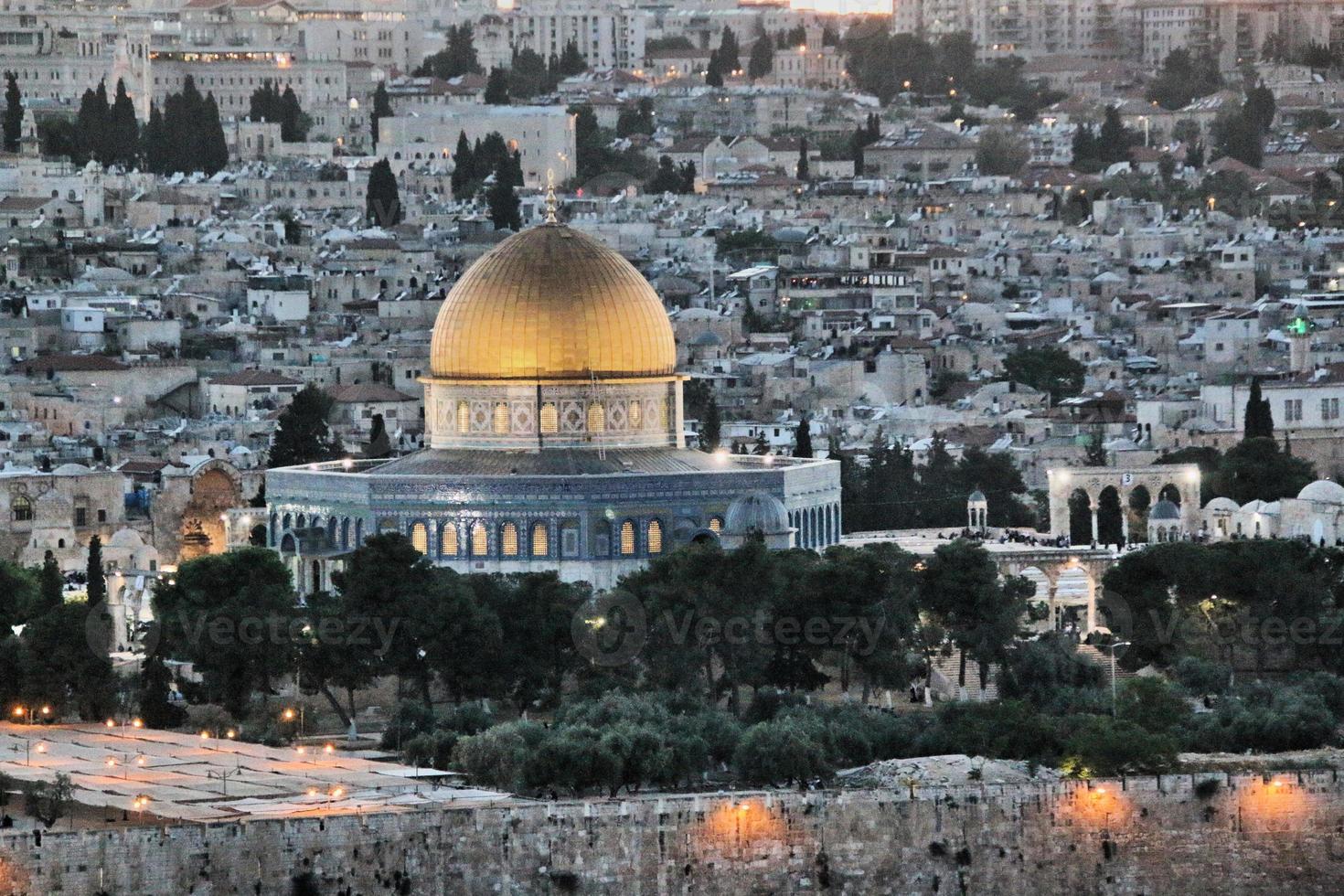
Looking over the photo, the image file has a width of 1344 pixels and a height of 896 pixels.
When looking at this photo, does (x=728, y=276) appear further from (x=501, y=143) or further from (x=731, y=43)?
(x=731, y=43)

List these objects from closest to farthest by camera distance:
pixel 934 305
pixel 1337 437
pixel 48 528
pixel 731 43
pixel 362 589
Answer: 1. pixel 362 589
2. pixel 48 528
3. pixel 1337 437
4. pixel 934 305
5. pixel 731 43

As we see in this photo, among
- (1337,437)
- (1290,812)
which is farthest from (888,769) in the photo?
(1337,437)

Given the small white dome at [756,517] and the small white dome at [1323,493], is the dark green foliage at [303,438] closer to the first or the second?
the small white dome at [756,517]

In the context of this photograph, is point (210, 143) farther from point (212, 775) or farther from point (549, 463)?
point (212, 775)

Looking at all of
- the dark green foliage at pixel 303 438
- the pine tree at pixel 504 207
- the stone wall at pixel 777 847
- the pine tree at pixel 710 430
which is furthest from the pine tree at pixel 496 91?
the stone wall at pixel 777 847

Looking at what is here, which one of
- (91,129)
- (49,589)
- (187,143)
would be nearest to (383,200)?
(91,129)

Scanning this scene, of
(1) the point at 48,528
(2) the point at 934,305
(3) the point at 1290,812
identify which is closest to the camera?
(3) the point at 1290,812
